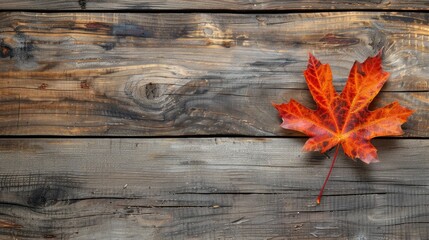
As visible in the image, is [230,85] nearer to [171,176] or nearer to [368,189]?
[171,176]

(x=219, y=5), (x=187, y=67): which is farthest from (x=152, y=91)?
(x=219, y=5)

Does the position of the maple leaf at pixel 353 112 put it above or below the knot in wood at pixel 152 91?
below

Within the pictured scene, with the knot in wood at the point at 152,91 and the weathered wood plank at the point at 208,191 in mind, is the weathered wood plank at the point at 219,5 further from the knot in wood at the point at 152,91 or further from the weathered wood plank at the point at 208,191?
the weathered wood plank at the point at 208,191

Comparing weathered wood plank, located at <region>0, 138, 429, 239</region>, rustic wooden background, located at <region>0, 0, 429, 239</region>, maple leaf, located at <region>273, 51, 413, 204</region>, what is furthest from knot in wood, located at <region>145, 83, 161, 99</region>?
maple leaf, located at <region>273, 51, 413, 204</region>

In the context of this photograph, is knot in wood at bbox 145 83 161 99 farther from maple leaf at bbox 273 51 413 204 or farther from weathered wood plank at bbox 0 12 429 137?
maple leaf at bbox 273 51 413 204

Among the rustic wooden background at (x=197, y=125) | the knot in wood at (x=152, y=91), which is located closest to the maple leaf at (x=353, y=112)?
the rustic wooden background at (x=197, y=125)
